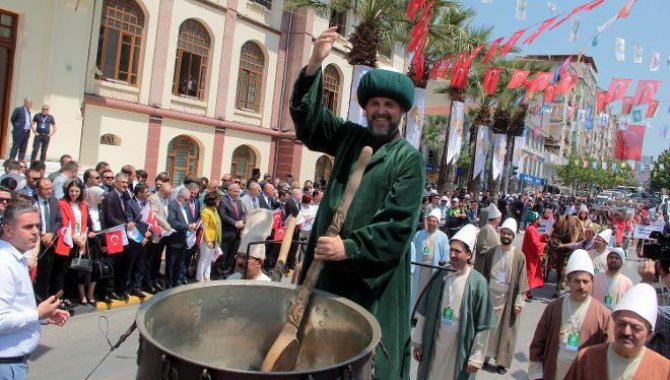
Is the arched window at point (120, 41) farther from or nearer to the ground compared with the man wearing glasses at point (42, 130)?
farther from the ground

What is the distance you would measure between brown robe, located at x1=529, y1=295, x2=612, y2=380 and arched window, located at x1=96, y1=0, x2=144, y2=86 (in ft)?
50.8

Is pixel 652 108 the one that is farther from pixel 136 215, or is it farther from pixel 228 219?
pixel 136 215

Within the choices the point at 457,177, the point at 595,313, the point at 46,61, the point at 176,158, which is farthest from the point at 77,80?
the point at 457,177

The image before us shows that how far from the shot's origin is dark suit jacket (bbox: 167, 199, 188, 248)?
912cm

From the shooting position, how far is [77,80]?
15867 millimetres

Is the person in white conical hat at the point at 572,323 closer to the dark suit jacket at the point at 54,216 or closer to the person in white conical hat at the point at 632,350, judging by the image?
the person in white conical hat at the point at 632,350

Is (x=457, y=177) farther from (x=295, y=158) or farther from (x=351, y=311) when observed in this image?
(x=351, y=311)

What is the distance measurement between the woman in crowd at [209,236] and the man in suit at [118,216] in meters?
1.34

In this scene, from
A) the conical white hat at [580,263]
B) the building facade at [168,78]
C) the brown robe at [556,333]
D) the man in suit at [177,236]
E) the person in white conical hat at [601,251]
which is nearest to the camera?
the brown robe at [556,333]

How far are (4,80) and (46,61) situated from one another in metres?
1.09

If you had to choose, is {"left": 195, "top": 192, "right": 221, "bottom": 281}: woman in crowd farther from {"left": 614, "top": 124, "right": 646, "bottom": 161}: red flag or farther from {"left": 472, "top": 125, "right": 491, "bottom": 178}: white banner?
{"left": 614, "top": 124, "right": 646, "bottom": 161}: red flag

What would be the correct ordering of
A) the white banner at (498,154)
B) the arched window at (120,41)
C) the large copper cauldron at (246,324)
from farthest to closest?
the white banner at (498,154) < the arched window at (120,41) < the large copper cauldron at (246,324)

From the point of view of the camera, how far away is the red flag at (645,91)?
65.3 feet

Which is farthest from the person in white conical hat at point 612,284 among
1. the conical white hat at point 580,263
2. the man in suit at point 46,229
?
the man in suit at point 46,229
